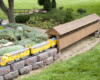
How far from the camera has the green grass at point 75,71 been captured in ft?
24.1

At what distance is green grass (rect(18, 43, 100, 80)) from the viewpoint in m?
7.36

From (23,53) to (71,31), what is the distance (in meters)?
4.33

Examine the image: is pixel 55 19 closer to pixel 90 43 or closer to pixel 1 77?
pixel 90 43

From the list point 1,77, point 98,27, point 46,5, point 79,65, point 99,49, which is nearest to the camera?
point 1,77

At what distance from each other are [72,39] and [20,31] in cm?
446

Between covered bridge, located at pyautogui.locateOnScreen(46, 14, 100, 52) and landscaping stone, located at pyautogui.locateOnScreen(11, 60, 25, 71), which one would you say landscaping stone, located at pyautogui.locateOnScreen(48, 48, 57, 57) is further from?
landscaping stone, located at pyautogui.locateOnScreen(11, 60, 25, 71)

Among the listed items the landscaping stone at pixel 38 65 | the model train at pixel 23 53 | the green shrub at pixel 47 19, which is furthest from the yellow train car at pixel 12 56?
the green shrub at pixel 47 19

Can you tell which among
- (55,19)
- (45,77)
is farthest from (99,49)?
(55,19)

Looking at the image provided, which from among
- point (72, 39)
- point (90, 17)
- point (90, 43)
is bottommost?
point (90, 43)

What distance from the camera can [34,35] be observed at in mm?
12805

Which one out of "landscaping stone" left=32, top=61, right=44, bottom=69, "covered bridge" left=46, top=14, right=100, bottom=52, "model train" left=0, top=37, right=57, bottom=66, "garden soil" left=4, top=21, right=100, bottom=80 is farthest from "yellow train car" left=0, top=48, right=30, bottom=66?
"covered bridge" left=46, top=14, right=100, bottom=52

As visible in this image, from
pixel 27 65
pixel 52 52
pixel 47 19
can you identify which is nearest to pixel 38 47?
pixel 52 52

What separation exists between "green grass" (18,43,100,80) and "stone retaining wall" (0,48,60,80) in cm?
57

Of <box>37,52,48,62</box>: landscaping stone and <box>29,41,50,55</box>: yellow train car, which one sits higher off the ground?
<box>29,41,50,55</box>: yellow train car
